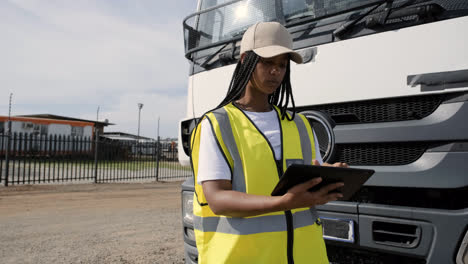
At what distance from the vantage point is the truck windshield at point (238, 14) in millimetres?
2373

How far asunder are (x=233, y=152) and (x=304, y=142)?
1.11 ft

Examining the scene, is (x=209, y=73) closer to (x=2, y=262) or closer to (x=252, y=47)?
(x=252, y=47)

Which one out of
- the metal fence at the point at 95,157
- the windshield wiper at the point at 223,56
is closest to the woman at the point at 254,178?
the windshield wiper at the point at 223,56

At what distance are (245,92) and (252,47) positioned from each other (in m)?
0.19

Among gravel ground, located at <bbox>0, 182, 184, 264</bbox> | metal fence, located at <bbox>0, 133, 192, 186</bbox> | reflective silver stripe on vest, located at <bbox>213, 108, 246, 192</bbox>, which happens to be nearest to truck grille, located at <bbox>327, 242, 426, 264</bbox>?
reflective silver stripe on vest, located at <bbox>213, 108, 246, 192</bbox>

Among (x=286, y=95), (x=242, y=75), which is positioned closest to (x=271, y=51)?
(x=242, y=75)

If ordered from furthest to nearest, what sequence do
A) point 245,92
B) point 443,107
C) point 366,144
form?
→ 1. point 366,144
2. point 443,107
3. point 245,92

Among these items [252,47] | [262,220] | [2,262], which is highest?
[252,47]

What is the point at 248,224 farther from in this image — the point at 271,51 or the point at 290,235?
the point at 271,51

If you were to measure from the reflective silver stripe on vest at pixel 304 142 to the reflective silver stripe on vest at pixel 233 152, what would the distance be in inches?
11.9

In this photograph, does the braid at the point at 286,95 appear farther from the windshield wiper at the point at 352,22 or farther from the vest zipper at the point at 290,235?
the windshield wiper at the point at 352,22

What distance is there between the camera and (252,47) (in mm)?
1300

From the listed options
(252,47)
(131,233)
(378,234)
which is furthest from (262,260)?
(131,233)

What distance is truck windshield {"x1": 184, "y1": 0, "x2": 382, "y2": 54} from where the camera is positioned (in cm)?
237
